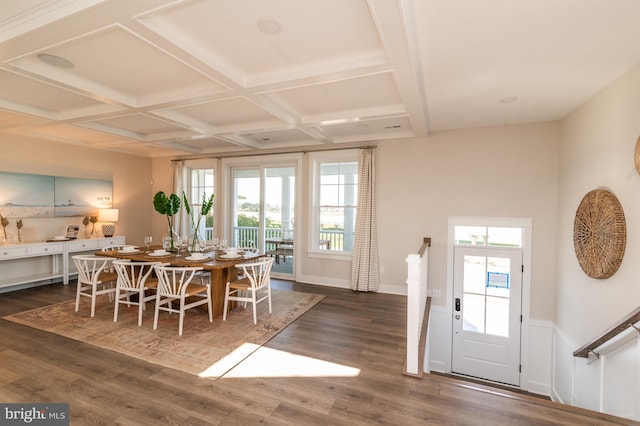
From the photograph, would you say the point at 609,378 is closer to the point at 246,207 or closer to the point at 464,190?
the point at 464,190

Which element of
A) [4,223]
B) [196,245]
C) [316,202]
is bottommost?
[196,245]

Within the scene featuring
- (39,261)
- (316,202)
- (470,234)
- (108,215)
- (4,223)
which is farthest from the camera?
(108,215)

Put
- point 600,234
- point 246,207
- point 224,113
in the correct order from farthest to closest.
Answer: point 246,207 → point 224,113 → point 600,234

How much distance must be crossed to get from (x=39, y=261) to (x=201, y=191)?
322 centimetres

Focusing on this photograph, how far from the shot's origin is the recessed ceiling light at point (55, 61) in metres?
2.72

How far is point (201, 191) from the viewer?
23.5 ft

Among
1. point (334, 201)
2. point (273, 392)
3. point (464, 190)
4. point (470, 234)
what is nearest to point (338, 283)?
point (334, 201)

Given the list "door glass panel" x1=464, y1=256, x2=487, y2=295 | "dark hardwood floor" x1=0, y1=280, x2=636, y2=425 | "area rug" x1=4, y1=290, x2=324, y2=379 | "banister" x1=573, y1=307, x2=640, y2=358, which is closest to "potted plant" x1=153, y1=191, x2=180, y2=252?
"area rug" x1=4, y1=290, x2=324, y2=379

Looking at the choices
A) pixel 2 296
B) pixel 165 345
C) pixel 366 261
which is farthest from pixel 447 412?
pixel 2 296

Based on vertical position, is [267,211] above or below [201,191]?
below

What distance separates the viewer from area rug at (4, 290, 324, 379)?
9.51ft

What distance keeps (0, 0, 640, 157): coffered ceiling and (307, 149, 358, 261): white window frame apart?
1.14 meters

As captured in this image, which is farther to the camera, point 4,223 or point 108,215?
point 108,215

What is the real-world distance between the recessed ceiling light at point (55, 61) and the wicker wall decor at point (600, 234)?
5444 millimetres
